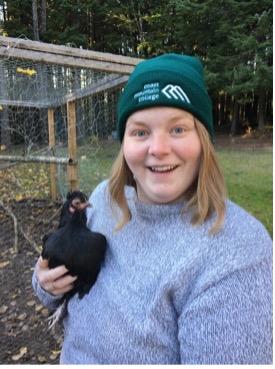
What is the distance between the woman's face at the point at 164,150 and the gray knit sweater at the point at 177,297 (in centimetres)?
5

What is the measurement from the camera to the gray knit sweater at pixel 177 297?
702 mm

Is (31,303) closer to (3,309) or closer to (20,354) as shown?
(3,309)

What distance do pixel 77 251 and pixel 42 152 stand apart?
11.7ft

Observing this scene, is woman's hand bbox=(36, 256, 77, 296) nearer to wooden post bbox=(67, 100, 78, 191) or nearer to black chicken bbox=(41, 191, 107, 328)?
black chicken bbox=(41, 191, 107, 328)

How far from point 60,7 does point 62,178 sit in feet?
16.0

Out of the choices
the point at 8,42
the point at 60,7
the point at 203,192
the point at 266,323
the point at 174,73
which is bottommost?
the point at 266,323

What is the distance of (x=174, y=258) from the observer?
78cm

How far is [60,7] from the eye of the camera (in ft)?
26.5

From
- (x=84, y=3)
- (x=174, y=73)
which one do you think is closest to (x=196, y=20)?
(x=84, y=3)

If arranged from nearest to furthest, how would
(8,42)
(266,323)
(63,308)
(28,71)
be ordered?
1. (266,323)
2. (63,308)
3. (8,42)
4. (28,71)

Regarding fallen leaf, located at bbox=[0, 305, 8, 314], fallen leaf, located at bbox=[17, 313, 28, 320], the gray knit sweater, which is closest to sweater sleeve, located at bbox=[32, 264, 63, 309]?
the gray knit sweater

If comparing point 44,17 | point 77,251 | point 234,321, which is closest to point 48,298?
point 77,251

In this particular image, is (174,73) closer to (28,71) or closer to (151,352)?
→ (151,352)

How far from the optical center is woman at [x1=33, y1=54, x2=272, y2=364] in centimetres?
71
